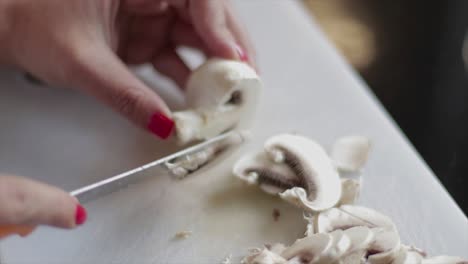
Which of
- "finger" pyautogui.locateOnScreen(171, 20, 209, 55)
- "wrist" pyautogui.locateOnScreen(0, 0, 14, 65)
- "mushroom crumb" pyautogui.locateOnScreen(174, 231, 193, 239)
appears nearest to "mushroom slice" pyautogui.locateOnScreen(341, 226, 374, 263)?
"mushroom crumb" pyautogui.locateOnScreen(174, 231, 193, 239)

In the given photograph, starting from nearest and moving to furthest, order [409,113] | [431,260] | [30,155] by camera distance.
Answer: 1. [431,260]
2. [30,155]
3. [409,113]

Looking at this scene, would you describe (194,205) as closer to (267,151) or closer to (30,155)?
(267,151)

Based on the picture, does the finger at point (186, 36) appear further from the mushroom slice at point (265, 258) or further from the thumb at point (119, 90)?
the mushroom slice at point (265, 258)

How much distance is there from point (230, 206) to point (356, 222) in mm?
174

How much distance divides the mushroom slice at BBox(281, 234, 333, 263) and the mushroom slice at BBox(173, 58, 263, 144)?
23 centimetres

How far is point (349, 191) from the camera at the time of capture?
84 cm

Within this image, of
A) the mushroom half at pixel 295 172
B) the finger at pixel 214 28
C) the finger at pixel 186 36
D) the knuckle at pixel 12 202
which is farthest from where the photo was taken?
the finger at pixel 186 36

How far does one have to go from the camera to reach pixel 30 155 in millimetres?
926

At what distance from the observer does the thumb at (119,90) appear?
83 cm

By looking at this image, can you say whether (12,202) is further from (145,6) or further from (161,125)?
(145,6)

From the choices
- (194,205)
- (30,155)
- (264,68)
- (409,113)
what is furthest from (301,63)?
(30,155)

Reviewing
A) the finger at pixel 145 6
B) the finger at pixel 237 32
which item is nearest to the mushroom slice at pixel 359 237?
the finger at pixel 237 32

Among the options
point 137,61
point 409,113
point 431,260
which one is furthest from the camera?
point 409,113

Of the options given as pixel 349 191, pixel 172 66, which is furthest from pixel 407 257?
pixel 172 66
